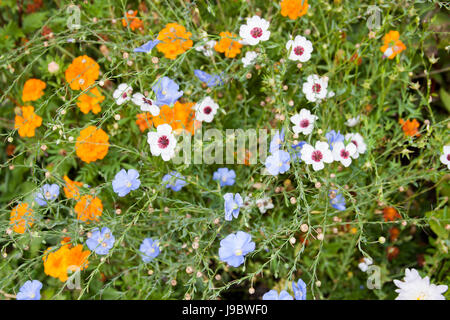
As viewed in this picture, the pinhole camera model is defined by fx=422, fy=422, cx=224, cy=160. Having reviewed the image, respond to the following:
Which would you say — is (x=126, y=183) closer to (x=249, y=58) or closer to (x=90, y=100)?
(x=90, y=100)

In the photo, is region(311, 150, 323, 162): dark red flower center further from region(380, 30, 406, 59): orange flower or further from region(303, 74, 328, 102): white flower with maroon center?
region(380, 30, 406, 59): orange flower

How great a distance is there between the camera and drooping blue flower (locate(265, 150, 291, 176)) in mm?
1124

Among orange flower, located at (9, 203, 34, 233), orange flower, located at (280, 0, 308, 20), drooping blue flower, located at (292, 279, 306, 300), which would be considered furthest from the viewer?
orange flower, located at (280, 0, 308, 20)

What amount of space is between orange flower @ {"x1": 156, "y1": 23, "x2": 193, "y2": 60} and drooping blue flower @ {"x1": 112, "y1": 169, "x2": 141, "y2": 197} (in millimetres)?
364

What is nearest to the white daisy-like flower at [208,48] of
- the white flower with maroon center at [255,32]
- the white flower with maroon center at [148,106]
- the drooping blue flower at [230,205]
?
the white flower with maroon center at [255,32]

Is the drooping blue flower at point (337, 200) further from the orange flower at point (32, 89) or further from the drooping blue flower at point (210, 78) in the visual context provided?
the orange flower at point (32, 89)

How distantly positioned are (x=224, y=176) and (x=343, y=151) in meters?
0.38

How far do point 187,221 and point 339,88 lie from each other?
0.69 meters

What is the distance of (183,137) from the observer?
1.20m

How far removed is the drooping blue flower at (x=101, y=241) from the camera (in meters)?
1.17

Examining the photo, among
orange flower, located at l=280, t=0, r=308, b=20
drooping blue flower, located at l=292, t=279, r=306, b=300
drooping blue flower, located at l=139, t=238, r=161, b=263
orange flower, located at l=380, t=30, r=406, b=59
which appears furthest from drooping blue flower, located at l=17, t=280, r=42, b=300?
orange flower, located at l=380, t=30, r=406, b=59

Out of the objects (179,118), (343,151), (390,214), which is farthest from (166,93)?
(390,214)
